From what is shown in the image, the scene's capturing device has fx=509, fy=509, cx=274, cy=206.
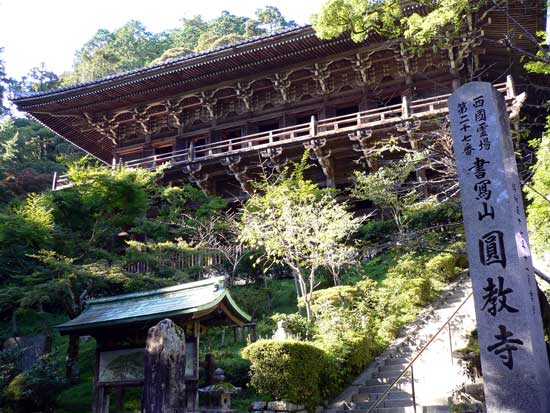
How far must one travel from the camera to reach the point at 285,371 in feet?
28.1

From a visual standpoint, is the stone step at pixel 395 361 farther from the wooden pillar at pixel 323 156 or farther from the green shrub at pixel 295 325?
the wooden pillar at pixel 323 156

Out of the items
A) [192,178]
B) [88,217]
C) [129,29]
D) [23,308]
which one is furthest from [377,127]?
[129,29]

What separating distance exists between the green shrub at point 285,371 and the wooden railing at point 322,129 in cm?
981

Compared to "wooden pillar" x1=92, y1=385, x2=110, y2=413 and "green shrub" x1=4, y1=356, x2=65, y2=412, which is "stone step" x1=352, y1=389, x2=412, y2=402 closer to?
"wooden pillar" x1=92, y1=385, x2=110, y2=413

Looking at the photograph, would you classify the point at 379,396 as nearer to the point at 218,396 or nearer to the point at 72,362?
the point at 218,396

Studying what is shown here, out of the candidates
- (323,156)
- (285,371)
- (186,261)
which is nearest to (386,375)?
(285,371)

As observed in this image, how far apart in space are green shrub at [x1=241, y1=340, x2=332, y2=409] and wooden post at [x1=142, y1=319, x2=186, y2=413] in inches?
140

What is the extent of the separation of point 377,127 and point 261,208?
18.5 ft

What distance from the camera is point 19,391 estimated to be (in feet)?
33.2

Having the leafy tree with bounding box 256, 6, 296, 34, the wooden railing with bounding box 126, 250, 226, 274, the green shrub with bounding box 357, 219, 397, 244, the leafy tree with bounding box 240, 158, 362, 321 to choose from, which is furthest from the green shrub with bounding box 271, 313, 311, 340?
the leafy tree with bounding box 256, 6, 296, 34

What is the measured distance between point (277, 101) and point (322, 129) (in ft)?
10.1

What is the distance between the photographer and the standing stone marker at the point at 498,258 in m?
5.10

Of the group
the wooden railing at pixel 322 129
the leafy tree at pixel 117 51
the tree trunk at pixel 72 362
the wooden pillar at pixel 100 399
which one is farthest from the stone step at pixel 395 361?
the leafy tree at pixel 117 51

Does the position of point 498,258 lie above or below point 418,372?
above
